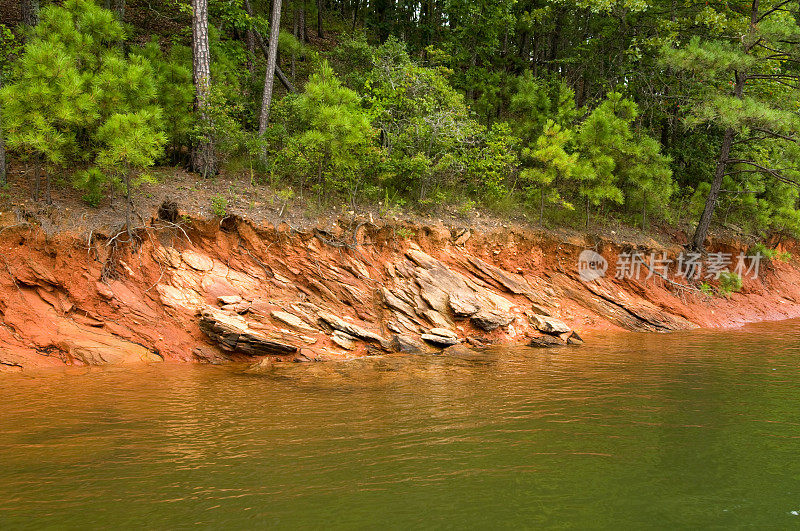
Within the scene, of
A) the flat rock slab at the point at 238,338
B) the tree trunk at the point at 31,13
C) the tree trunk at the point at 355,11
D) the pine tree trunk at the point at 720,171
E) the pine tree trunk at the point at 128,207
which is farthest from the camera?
the tree trunk at the point at 355,11

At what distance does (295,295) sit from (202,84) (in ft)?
19.5

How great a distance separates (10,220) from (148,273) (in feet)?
8.03

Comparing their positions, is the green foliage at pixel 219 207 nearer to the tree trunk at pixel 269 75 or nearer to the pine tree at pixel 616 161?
the tree trunk at pixel 269 75

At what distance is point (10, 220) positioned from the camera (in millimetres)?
8852

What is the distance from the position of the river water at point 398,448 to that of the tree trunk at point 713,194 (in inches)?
415

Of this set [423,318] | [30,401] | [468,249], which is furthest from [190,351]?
[468,249]

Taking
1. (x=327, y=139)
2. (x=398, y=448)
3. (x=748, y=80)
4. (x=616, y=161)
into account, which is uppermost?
(x=748, y=80)

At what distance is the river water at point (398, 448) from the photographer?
3352 millimetres

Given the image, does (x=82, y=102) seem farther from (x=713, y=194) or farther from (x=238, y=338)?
(x=713, y=194)

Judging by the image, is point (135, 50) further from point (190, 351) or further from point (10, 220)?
point (190, 351)

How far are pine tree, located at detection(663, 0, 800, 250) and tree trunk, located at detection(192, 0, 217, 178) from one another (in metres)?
12.8

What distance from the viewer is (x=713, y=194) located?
16438mm

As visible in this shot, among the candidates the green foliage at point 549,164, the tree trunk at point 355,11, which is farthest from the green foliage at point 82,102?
the tree trunk at point 355,11

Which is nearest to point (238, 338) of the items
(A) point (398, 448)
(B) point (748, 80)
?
(A) point (398, 448)
